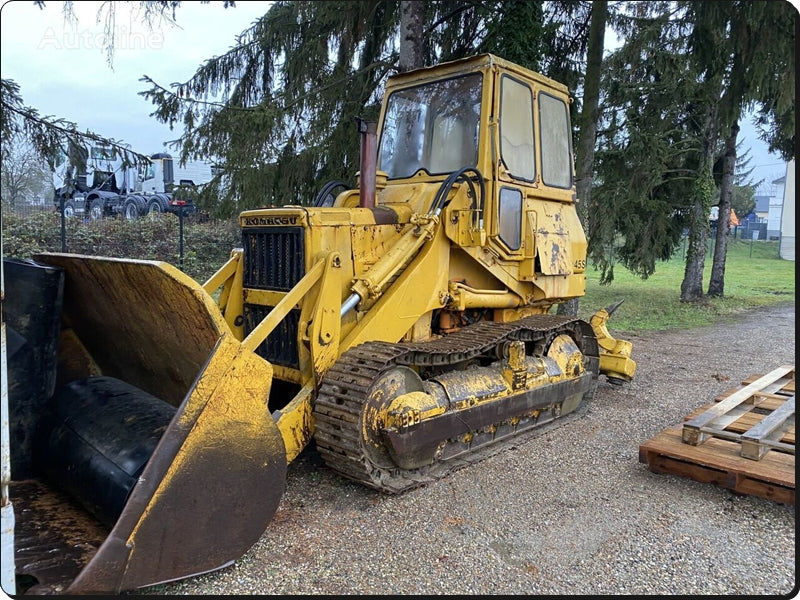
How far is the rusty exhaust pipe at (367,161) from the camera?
4223mm

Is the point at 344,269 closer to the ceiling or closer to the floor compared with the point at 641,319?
closer to the ceiling

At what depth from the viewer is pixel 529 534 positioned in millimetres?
3520

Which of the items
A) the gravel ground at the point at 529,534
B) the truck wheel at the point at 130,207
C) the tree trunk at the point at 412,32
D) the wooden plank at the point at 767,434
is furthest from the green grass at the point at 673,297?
the truck wheel at the point at 130,207

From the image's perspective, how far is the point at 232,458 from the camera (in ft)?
9.65

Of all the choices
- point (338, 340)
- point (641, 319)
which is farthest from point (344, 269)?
point (641, 319)

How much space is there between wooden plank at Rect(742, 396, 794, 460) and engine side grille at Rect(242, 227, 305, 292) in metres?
3.16

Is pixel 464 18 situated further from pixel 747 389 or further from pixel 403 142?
pixel 747 389

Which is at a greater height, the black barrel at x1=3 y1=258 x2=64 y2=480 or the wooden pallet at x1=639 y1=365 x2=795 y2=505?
the black barrel at x1=3 y1=258 x2=64 y2=480

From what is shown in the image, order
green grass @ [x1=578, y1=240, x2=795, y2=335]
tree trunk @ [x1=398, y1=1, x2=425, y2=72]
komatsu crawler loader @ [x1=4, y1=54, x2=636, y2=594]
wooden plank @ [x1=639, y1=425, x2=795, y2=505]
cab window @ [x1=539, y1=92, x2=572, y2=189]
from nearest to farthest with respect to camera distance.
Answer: komatsu crawler loader @ [x1=4, y1=54, x2=636, y2=594] → wooden plank @ [x1=639, y1=425, x2=795, y2=505] → cab window @ [x1=539, y1=92, x2=572, y2=189] → tree trunk @ [x1=398, y1=1, x2=425, y2=72] → green grass @ [x1=578, y1=240, x2=795, y2=335]

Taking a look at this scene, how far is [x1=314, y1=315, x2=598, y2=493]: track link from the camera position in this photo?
12.3 feet

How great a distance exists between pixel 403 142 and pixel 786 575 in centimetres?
409

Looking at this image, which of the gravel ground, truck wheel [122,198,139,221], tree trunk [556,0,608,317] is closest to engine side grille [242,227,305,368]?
the gravel ground

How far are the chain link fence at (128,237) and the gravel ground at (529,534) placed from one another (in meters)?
7.74

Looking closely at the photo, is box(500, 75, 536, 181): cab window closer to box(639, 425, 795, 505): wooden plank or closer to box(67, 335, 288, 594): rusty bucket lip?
box(639, 425, 795, 505): wooden plank
